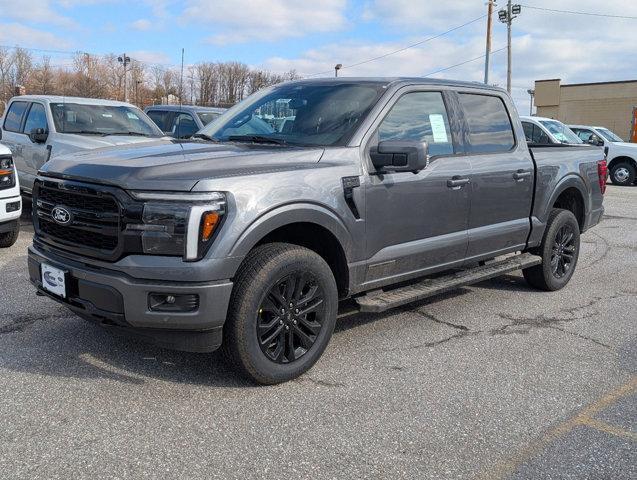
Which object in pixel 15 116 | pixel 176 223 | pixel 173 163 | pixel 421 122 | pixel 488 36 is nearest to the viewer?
pixel 176 223

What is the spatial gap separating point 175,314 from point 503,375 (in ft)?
7.12

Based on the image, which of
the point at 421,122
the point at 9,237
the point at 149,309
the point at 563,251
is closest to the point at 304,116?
the point at 421,122

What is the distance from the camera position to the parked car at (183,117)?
12.2 m

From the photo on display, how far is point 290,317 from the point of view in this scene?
3768 millimetres

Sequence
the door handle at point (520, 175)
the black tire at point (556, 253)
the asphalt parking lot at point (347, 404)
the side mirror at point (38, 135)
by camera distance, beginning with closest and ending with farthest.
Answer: the asphalt parking lot at point (347, 404), the door handle at point (520, 175), the black tire at point (556, 253), the side mirror at point (38, 135)

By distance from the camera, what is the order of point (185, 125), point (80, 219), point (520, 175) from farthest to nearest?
point (185, 125)
point (520, 175)
point (80, 219)

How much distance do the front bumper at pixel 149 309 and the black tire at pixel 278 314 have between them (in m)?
0.13

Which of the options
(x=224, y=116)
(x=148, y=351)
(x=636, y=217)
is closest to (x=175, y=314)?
(x=148, y=351)

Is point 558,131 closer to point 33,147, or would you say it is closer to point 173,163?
point 33,147

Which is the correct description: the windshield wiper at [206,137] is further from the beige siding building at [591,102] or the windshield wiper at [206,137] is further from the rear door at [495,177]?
the beige siding building at [591,102]

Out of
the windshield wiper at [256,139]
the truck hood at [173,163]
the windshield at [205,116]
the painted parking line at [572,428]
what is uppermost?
the windshield at [205,116]

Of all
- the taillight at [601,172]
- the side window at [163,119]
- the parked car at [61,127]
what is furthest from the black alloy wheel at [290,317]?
the side window at [163,119]

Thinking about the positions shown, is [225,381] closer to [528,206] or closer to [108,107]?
[528,206]

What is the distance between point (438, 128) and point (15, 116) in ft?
26.2
